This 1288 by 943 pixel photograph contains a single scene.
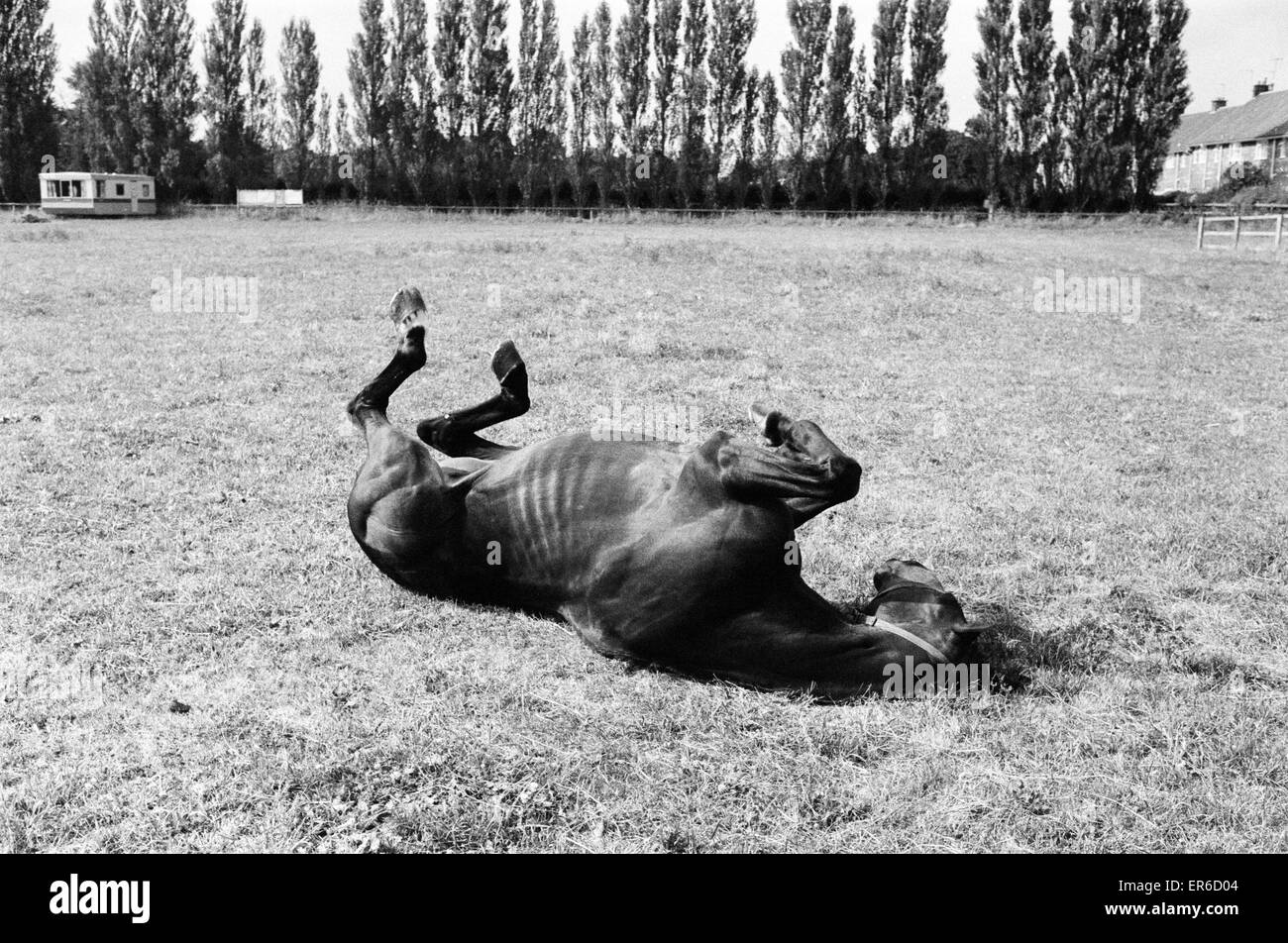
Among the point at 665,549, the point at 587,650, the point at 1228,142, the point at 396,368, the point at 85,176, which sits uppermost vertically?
the point at 1228,142

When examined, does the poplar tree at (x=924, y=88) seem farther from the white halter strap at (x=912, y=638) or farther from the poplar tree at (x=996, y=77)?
the white halter strap at (x=912, y=638)

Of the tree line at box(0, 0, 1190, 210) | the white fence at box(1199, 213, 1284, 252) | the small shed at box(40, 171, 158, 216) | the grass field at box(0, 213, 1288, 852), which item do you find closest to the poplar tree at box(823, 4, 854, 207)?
the tree line at box(0, 0, 1190, 210)

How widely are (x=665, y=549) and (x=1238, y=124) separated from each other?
9153 centimetres

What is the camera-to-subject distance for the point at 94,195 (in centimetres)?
4788

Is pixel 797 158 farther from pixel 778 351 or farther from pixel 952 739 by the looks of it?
pixel 952 739

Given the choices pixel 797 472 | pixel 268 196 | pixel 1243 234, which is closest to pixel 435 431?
pixel 797 472

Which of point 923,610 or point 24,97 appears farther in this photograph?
point 24,97

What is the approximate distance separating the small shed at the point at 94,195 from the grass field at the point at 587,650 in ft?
123

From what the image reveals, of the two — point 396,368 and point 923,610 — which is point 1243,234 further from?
point 396,368

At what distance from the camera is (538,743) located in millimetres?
4207

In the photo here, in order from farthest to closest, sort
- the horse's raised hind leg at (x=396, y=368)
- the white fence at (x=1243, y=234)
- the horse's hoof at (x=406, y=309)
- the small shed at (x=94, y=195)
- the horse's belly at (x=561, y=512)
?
the small shed at (x=94, y=195) → the white fence at (x=1243, y=234) → the horse's hoof at (x=406, y=309) → the horse's raised hind leg at (x=396, y=368) → the horse's belly at (x=561, y=512)

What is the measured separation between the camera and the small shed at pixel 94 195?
47.5 metres

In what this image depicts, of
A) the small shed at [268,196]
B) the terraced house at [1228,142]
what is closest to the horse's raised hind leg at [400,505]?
the small shed at [268,196]

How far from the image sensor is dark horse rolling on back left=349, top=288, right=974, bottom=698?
423 centimetres
